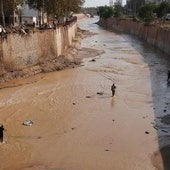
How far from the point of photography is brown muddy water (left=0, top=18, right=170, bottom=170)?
67.9 ft

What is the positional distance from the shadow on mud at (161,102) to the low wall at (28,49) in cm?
1187

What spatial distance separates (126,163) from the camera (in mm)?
20359

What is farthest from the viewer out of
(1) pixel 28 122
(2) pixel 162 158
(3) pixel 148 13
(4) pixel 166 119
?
(3) pixel 148 13

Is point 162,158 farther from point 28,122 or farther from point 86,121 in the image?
point 28,122

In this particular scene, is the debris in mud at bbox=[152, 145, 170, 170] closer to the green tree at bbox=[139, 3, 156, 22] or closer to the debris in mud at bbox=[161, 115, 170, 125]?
the debris in mud at bbox=[161, 115, 170, 125]

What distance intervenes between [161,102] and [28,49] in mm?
15913

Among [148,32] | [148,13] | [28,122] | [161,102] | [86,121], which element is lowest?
[148,32]

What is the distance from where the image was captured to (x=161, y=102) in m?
31.9

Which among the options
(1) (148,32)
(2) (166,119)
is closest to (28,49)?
(2) (166,119)

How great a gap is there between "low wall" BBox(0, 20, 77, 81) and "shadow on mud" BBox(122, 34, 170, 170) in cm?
1187

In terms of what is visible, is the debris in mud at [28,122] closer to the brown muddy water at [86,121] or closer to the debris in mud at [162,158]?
the brown muddy water at [86,121]

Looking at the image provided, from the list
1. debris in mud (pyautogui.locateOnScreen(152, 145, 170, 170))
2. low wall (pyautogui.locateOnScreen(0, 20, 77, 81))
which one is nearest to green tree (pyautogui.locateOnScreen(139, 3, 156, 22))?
low wall (pyautogui.locateOnScreen(0, 20, 77, 81))

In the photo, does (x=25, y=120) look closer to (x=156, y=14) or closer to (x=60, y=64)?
(x=60, y=64)

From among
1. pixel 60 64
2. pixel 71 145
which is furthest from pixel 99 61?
pixel 71 145
